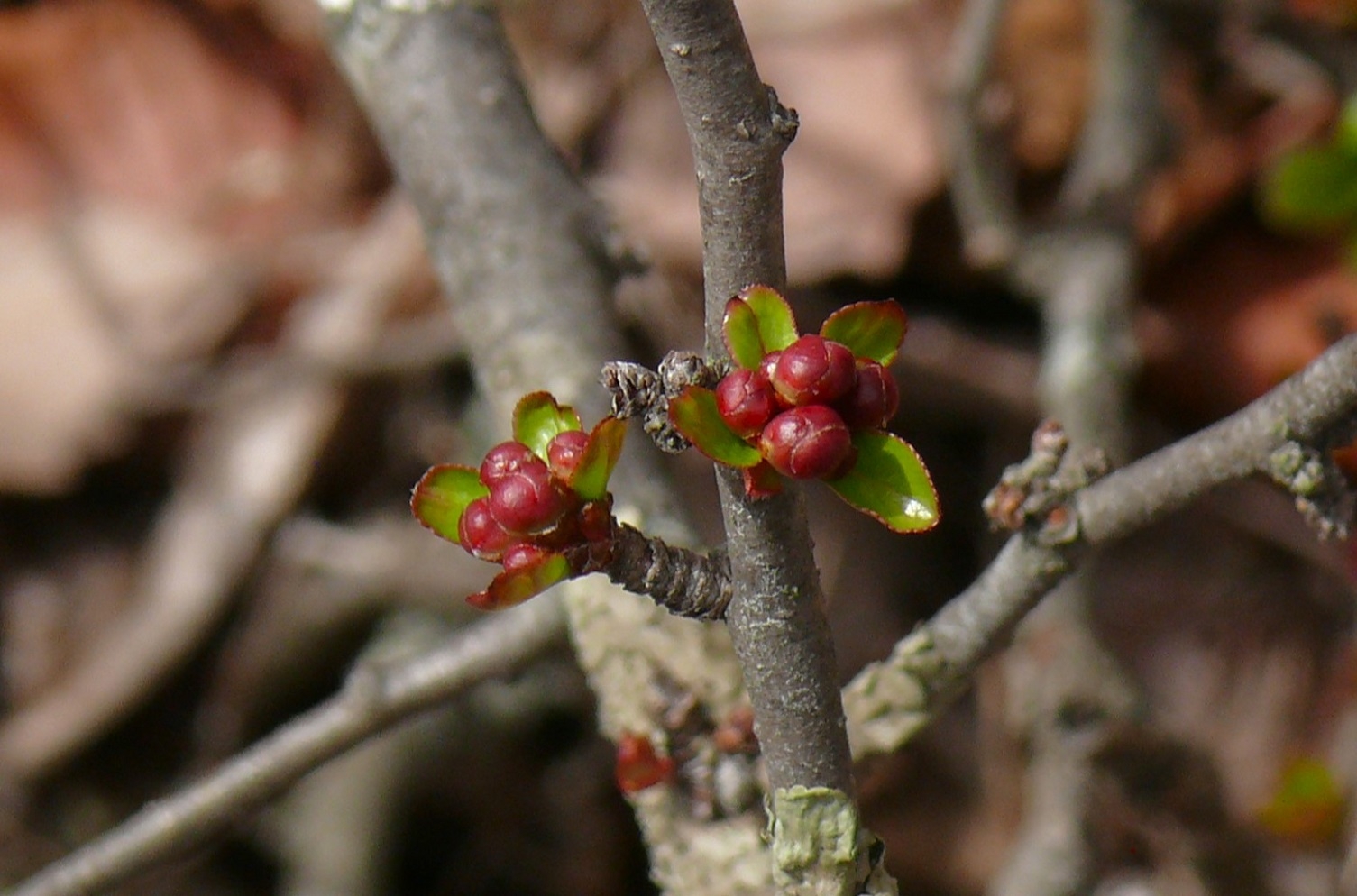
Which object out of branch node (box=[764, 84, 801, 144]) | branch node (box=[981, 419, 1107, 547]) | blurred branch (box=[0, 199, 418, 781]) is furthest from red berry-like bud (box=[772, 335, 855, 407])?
blurred branch (box=[0, 199, 418, 781])

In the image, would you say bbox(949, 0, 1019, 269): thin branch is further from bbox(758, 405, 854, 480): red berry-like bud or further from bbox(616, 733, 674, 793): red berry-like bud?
bbox(758, 405, 854, 480): red berry-like bud

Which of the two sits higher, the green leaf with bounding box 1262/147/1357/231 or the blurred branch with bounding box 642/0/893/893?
the green leaf with bounding box 1262/147/1357/231

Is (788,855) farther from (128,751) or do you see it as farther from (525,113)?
(128,751)

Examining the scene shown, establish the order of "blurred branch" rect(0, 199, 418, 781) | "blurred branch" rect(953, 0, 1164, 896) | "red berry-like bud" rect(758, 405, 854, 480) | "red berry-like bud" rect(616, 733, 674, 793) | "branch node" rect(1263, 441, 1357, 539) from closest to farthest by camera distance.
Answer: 1. "red berry-like bud" rect(758, 405, 854, 480)
2. "branch node" rect(1263, 441, 1357, 539)
3. "red berry-like bud" rect(616, 733, 674, 793)
4. "blurred branch" rect(953, 0, 1164, 896)
5. "blurred branch" rect(0, 199, 418, 781)

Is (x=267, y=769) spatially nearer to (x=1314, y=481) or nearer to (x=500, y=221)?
(x=500, y=221)

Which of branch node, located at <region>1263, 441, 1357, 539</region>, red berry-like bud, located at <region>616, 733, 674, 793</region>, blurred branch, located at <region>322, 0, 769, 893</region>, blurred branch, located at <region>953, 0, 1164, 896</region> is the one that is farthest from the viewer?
blurred branch, located at <region>953, 0, 1164, 896</region>

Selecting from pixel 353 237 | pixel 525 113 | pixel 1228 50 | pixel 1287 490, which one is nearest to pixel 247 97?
pixel 353 237

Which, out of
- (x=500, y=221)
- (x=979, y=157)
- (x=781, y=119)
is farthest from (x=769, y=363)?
(x=979, y=157)
